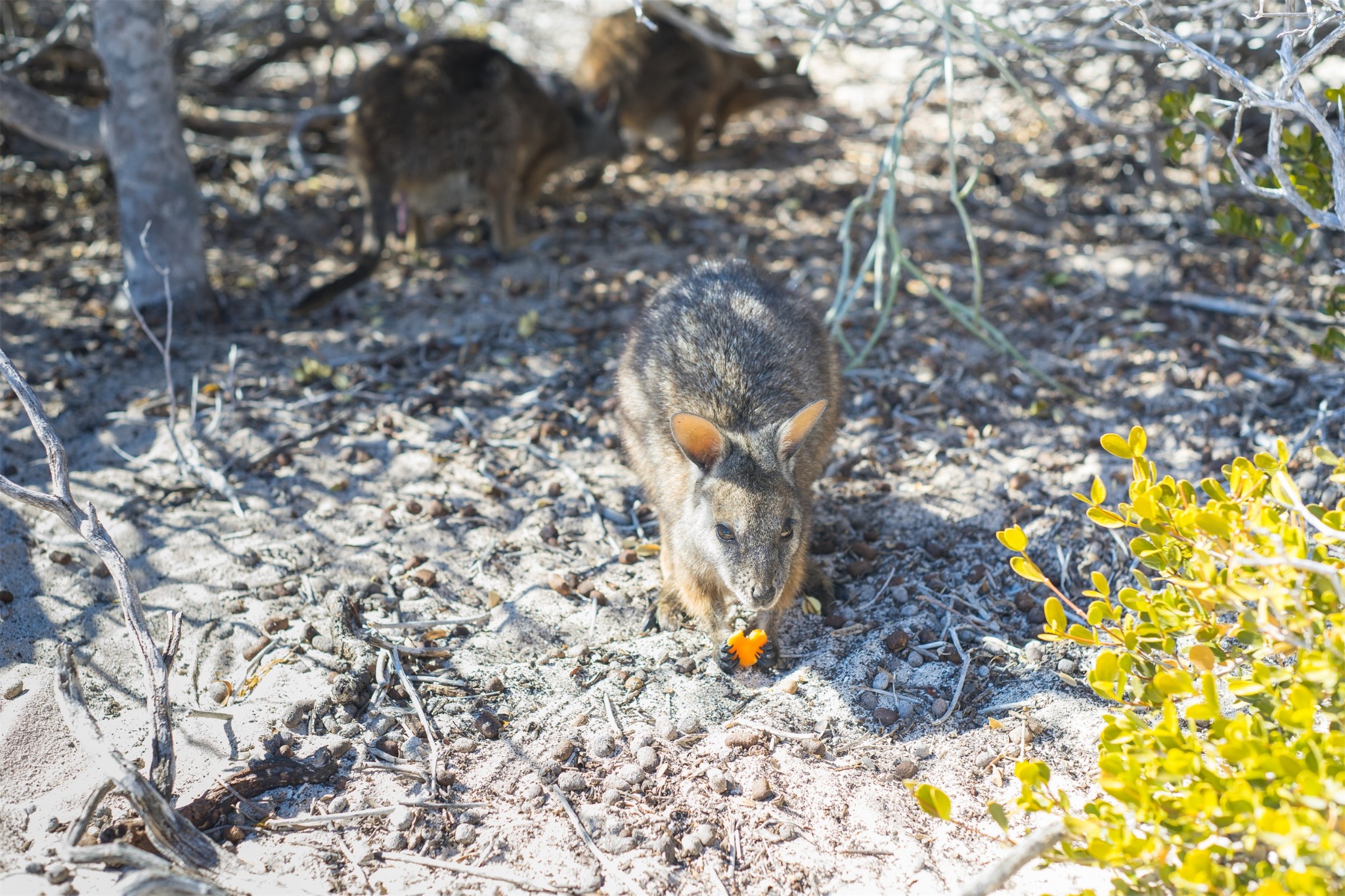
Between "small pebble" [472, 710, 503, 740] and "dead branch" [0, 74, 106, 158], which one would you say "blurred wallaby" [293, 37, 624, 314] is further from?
"small pebble" [472, 710, 503, 740]

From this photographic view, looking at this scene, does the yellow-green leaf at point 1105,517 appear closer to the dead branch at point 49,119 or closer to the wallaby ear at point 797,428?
the wallaby ear at point 797,428

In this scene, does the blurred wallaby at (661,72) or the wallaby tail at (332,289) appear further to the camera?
the blurred wallaby at (661,72)

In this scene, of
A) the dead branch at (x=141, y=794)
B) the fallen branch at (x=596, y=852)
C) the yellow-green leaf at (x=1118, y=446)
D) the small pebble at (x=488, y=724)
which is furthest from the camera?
the small pebble at (x=488, y=724)

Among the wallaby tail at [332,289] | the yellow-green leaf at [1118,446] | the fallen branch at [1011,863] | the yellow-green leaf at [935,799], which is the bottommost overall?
the fallen branch at [1011,863]

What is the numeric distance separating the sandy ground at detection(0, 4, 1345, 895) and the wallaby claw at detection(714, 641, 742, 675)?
0.11ft

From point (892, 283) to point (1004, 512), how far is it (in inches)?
44.4

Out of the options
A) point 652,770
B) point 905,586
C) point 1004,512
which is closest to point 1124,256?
point 1004,512

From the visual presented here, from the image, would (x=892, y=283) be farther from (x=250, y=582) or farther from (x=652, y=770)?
(x=250, y=582)

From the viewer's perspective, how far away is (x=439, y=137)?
19.4 feet

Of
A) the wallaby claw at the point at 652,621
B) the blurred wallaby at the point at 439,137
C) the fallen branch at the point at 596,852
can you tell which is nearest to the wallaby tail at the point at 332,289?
the blurred wallaby at the point at 439,137

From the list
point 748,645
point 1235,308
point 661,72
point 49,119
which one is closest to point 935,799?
point 748,645

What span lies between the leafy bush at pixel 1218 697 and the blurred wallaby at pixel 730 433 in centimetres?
87

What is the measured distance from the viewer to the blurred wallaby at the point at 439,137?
229 inches

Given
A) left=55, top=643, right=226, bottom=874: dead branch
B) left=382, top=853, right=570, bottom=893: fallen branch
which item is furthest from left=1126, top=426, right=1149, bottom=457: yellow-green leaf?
left=55, top=643, right=226, bottom=874: dead branch
